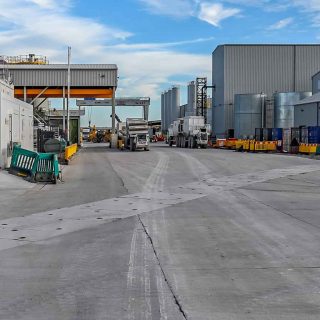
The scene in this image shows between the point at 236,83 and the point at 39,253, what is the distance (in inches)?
2586

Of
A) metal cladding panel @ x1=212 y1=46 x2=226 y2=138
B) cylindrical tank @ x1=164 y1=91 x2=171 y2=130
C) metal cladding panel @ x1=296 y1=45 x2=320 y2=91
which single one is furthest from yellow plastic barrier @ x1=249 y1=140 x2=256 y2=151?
cylindrical tank @ x1=164 y1=91 x2=171 y2=130

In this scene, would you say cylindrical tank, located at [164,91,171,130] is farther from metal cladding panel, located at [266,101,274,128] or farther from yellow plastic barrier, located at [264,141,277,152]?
yellow plastic barrier, located at [264,141,277,152]

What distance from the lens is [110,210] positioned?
1235 centimetres

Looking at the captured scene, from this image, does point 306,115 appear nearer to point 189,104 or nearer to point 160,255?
point 189,104

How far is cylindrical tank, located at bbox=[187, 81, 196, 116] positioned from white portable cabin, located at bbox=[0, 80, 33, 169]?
63171mm

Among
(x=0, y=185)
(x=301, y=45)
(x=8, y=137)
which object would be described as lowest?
(x=0, y=185)

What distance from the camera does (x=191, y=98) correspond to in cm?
9625

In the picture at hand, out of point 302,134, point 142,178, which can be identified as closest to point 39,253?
point 142,178

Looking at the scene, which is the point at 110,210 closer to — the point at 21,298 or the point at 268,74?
the point at 21,298

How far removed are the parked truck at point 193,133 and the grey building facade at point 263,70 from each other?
29.6 feet

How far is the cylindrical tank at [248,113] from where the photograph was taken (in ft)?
216

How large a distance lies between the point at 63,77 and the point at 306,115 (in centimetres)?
2717

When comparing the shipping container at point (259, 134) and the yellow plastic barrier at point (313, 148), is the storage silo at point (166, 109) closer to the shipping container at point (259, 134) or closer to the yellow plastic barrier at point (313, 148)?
the shipping container at point (259, 134)

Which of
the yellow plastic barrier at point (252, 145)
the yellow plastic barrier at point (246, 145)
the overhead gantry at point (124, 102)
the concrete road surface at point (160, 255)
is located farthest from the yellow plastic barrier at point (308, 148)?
the overhead gantry at point (124, 102)
